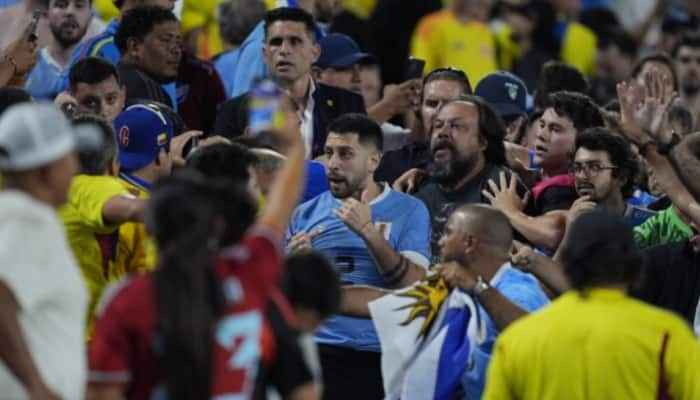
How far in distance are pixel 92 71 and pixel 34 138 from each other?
15.2 ft

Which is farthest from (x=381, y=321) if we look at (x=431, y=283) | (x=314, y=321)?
(x=314, y=321)

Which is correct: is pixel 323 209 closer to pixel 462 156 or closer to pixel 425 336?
pixel 462 156

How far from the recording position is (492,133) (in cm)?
1056

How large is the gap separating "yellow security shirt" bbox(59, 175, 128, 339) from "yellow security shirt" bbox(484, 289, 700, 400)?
6.51 feet

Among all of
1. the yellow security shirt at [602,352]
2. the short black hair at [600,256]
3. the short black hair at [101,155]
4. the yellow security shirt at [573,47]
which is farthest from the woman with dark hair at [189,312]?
the yellow security shirt at [573,47]

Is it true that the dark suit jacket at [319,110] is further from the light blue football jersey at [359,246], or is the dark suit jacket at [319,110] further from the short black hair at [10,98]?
the short black hair at [10,98]

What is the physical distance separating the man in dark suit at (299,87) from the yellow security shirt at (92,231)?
284 cm

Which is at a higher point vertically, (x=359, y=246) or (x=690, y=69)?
(x=690, y=69)

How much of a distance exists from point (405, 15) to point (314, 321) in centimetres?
1039

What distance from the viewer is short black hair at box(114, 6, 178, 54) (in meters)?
11.9

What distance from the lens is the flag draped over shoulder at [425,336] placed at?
868 cm

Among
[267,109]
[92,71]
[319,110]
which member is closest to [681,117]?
[319,110]

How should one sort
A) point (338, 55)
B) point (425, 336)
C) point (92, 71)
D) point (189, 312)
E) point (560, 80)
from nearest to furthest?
point (189, 312)
point (425, 336)
point (92, 71)
point (338, 55)
point (560, 80)

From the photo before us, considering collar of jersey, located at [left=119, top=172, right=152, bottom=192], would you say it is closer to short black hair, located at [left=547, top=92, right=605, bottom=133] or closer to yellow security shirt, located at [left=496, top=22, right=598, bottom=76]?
short black hair, located at [left=547, top=92, right=605, bottom=133]
